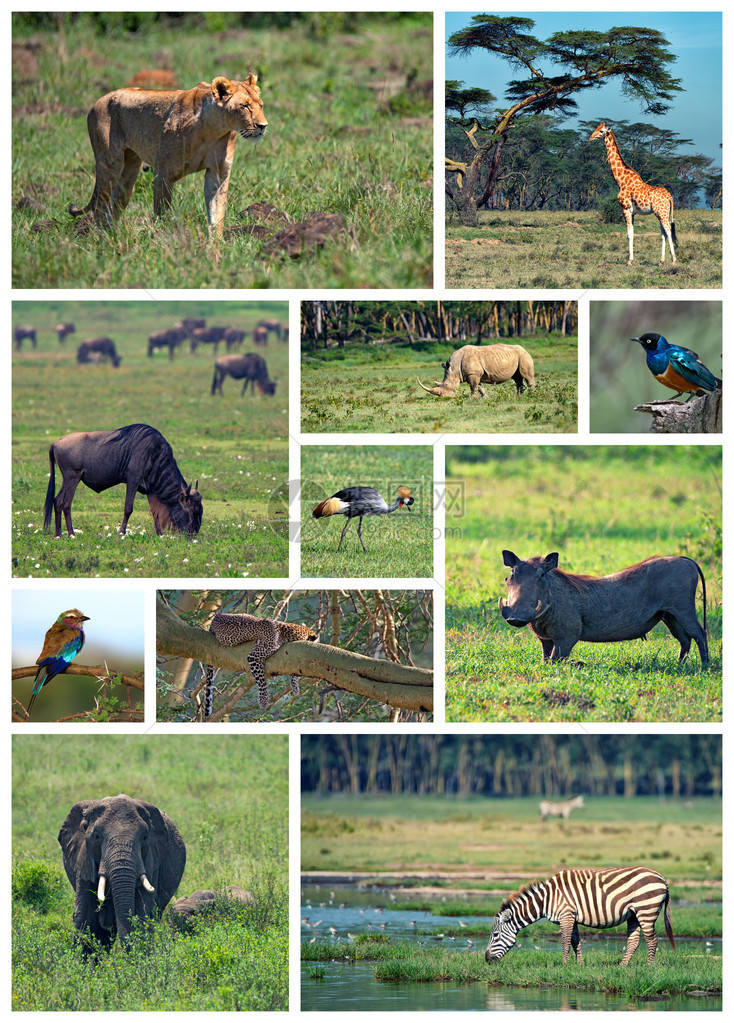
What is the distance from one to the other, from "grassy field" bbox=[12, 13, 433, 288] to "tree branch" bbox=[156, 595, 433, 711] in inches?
120

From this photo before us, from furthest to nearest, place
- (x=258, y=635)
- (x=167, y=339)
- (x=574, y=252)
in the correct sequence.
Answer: (x=167, y=339), (x=574, y=252), (x=258, y=635)

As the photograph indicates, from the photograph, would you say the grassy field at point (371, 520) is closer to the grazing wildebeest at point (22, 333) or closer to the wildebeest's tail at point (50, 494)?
the wildebeest's tail at point (50, 494)

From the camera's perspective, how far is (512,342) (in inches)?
407

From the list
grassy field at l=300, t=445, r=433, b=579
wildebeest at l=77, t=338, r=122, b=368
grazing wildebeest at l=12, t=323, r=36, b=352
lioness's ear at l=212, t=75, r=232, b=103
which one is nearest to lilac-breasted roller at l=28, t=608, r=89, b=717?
grassy field at l=300, t=445, r=433, b=579

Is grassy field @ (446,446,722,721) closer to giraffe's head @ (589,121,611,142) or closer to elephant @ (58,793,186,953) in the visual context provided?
elephant @ (58,793,186,953)

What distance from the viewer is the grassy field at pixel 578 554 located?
978cm

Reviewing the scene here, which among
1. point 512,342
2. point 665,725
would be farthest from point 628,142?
point 665,725

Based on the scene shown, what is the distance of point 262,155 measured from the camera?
502 inches

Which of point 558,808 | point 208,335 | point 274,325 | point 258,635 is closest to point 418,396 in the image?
point 274,325

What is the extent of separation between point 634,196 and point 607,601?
148 inches

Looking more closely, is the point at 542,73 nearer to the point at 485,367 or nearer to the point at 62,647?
the point at 485,367

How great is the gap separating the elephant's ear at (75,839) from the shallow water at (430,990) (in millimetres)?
2198

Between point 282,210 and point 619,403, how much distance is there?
3740 millimetres

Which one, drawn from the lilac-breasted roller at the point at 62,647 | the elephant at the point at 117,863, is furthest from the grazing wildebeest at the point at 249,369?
the elephant at the point at 117,863
